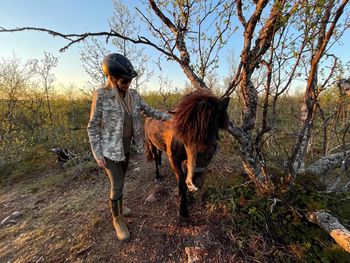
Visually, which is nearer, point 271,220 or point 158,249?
point 158,249

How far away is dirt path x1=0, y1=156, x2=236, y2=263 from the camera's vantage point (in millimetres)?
2369

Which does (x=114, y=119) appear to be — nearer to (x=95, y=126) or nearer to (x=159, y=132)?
(x=95, y=126)

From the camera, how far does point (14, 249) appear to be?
281 cm

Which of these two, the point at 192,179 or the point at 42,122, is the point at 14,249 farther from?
the point at 42,122

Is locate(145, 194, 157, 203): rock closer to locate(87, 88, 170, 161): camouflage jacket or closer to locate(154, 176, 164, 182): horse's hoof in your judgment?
locate(154, 176, 164, 182): horse's hoof

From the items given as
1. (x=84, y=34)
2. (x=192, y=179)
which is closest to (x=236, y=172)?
(x=192, y=179)

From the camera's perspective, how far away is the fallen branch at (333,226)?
2.05 meters

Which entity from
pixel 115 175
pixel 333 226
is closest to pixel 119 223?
pixel 115 175

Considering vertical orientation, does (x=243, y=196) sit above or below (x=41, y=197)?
above

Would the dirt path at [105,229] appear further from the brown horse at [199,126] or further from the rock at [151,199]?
the brown horse at [199,126]

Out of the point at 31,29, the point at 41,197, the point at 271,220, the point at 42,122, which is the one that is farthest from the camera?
the point at 42,122

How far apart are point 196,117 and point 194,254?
150 cm

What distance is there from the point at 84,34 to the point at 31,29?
0.51m

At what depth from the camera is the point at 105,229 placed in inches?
110
